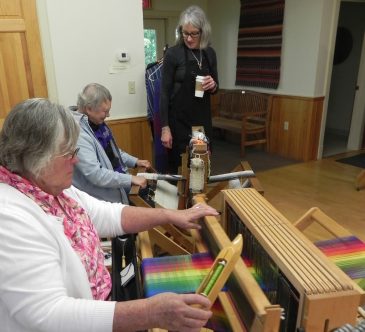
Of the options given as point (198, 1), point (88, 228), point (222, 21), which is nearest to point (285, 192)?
point (88, 228)

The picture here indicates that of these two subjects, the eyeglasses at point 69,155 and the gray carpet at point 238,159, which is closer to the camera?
the eyeglasses at point 69,155

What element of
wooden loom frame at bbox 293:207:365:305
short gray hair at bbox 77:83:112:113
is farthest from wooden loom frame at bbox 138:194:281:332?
short gray hair at bbox 77:83:112:113

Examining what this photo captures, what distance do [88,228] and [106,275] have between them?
17 centimetres

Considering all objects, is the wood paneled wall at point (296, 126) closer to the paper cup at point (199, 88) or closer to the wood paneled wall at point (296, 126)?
the wood paneled wall at point (296, 126)

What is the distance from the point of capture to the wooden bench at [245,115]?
474 centimetres

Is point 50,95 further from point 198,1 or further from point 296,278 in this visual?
point 198,1

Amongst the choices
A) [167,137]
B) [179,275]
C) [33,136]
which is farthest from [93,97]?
[179,275]

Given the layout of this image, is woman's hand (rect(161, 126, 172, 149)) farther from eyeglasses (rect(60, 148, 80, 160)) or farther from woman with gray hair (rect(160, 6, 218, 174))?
eyeglasses (rect(60, 148, 80, 160))

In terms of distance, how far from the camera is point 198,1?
5.55m

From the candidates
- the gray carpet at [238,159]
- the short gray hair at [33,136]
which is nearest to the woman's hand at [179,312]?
the short gray hair at [33,136]

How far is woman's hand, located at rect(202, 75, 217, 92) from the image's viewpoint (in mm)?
2178

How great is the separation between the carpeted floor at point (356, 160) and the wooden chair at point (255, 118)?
103cm

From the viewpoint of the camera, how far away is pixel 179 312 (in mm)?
701

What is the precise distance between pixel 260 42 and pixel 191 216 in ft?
13.6
